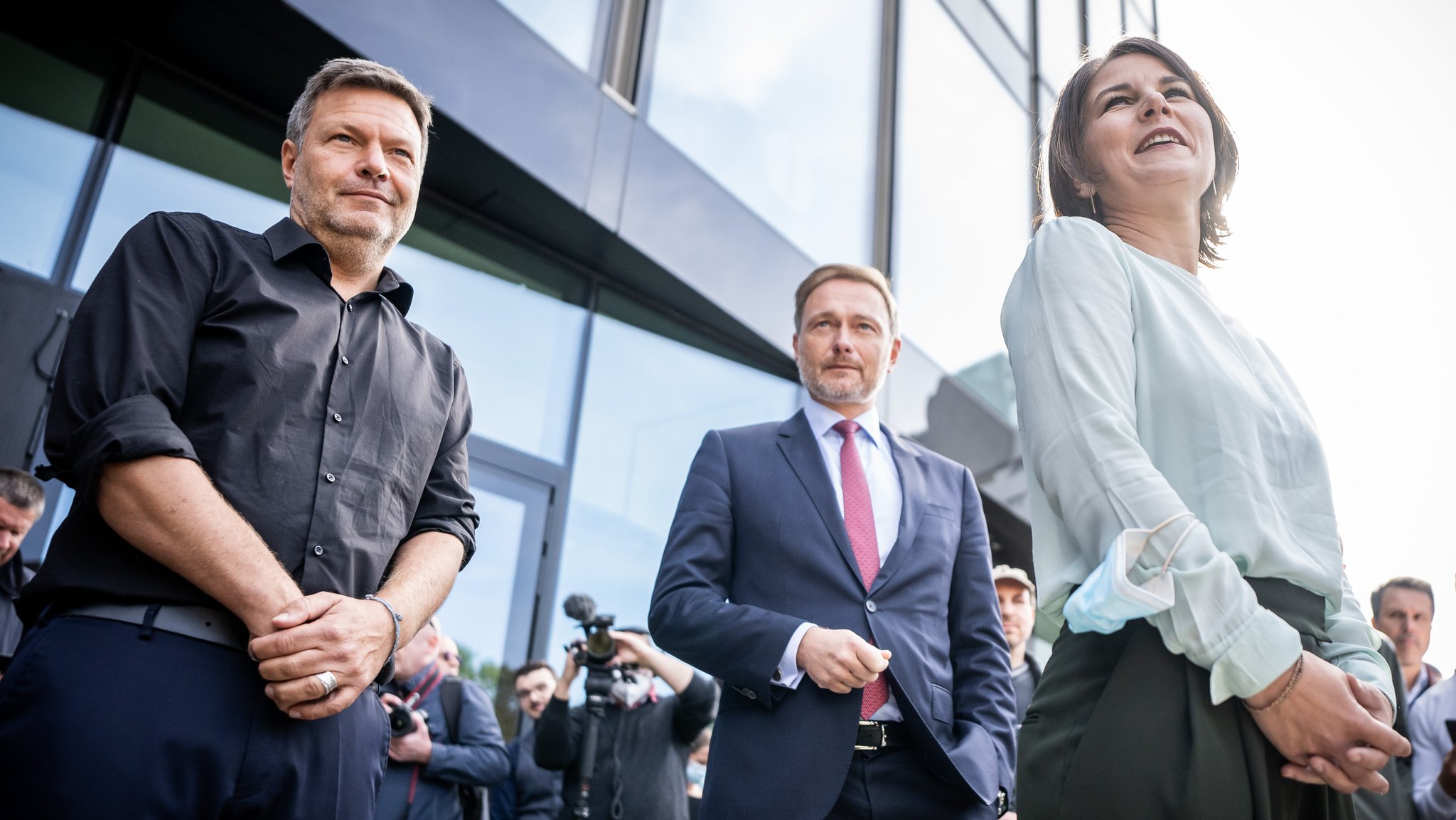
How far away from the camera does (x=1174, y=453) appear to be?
1311 mm

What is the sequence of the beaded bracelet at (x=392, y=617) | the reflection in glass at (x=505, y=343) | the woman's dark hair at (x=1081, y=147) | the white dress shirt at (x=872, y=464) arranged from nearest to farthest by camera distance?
the beaded bracelet at (x=392, y=617) < the woman's dark hair at (x=1081, y=147) < the white dress shirt at (x=872, y=464) < the reflection in glass at (x=505, y=343)

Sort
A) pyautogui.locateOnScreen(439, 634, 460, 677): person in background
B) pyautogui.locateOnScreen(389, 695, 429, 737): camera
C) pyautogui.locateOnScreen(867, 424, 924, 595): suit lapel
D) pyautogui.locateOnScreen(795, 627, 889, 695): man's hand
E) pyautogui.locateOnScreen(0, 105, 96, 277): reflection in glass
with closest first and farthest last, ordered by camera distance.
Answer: pyautogui.locateOnScreen(795, 627, 889, 695): man's hand, pyautogui.locateOnScreen(867, 424, 924, 595): suit lapel, pyautogui.locateOnScreen(389, 695, 429, 737): camera, pyautogui.locateOnScreen(0, 105, 96, 277): reflection in glass, pyautogui.locateOnScreen(439, 634, 460, 677): person in background

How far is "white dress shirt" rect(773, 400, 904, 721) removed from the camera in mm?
2309

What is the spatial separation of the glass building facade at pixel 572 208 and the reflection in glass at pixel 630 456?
0.02m

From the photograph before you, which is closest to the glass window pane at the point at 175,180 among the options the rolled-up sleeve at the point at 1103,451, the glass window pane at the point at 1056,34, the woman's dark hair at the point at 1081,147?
the woman's dark hair at the point at 1081,147

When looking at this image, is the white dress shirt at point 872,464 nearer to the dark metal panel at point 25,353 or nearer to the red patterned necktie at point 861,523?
the red patterned necktie at point 861,523

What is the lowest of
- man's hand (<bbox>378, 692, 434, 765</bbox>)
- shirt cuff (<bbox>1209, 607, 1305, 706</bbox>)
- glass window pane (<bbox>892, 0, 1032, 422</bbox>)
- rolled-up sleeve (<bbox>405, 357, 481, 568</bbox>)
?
man's hand (<bbox>378, 692, 434, 765</bbox>)

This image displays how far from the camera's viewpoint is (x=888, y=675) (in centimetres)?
201

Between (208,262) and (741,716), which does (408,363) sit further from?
(741,716)

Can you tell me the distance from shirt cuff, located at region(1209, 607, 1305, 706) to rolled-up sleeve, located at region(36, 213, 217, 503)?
4.49 feet

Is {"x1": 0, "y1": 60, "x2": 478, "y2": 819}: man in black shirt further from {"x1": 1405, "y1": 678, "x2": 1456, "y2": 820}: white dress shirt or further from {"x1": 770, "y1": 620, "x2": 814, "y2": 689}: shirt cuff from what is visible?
{"x1": 1405, "y1": 678, "x2": 1456, "y2": 820}: white dress shirt

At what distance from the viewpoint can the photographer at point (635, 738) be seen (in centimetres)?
425

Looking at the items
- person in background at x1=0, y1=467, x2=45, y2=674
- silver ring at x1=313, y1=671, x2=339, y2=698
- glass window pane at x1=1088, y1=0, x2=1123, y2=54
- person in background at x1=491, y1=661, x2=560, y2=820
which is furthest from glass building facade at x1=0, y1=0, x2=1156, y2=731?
glass window pane at x1=1088, y1=0, x2=1123, y2=54

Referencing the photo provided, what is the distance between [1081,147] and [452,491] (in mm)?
1271
